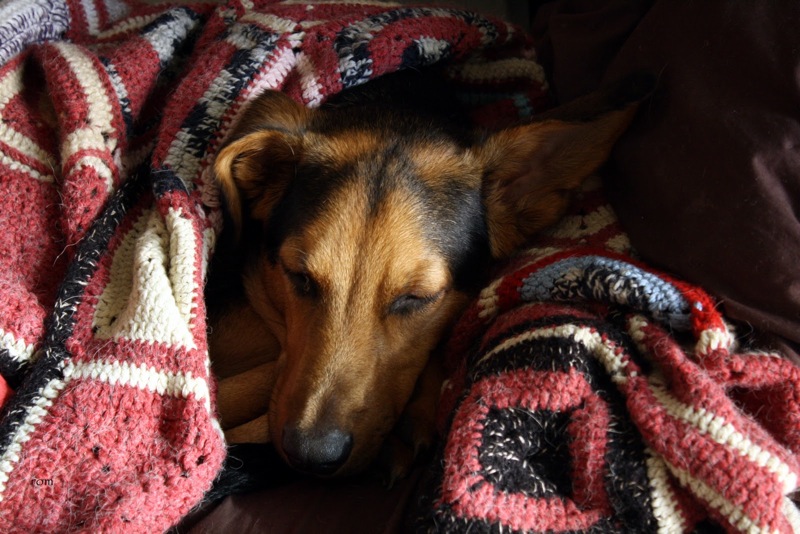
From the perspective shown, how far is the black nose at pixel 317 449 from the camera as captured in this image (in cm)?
138

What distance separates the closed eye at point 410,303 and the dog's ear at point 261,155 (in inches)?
18.1

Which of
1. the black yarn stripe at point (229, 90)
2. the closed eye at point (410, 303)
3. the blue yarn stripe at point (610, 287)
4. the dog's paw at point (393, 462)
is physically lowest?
the dog's paw at point (393, 462)

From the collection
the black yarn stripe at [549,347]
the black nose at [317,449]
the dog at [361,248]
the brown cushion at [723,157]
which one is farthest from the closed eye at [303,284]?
the brown cushion at [723,157]

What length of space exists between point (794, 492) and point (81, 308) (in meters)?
1.39

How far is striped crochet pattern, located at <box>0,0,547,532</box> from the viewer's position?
1251 mm

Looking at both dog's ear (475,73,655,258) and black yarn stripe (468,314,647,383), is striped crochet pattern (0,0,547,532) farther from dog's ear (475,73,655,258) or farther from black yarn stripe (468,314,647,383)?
black yarn stripe (468,314,647,383)

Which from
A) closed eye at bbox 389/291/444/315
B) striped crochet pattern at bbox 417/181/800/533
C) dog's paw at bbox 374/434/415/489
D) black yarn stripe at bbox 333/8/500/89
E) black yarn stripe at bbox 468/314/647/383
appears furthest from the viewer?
black yarn stripe at bbox 333/8/500/89

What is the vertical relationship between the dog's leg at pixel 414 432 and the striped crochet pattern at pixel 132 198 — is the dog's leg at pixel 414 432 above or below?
below

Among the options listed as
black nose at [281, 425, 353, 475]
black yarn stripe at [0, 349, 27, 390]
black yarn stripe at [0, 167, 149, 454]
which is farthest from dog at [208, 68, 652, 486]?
black yarn stripe at [0, 349, 27, 390]

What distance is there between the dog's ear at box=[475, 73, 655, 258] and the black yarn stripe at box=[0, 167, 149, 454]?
890 mm

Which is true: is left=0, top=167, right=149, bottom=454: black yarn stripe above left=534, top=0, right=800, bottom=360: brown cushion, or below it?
below

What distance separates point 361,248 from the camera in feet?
4.99

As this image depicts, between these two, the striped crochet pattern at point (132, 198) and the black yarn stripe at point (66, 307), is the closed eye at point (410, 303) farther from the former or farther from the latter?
the black yarn stripe at point (66, 307)

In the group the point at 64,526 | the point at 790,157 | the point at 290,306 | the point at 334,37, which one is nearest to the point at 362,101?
the point at 334,37
